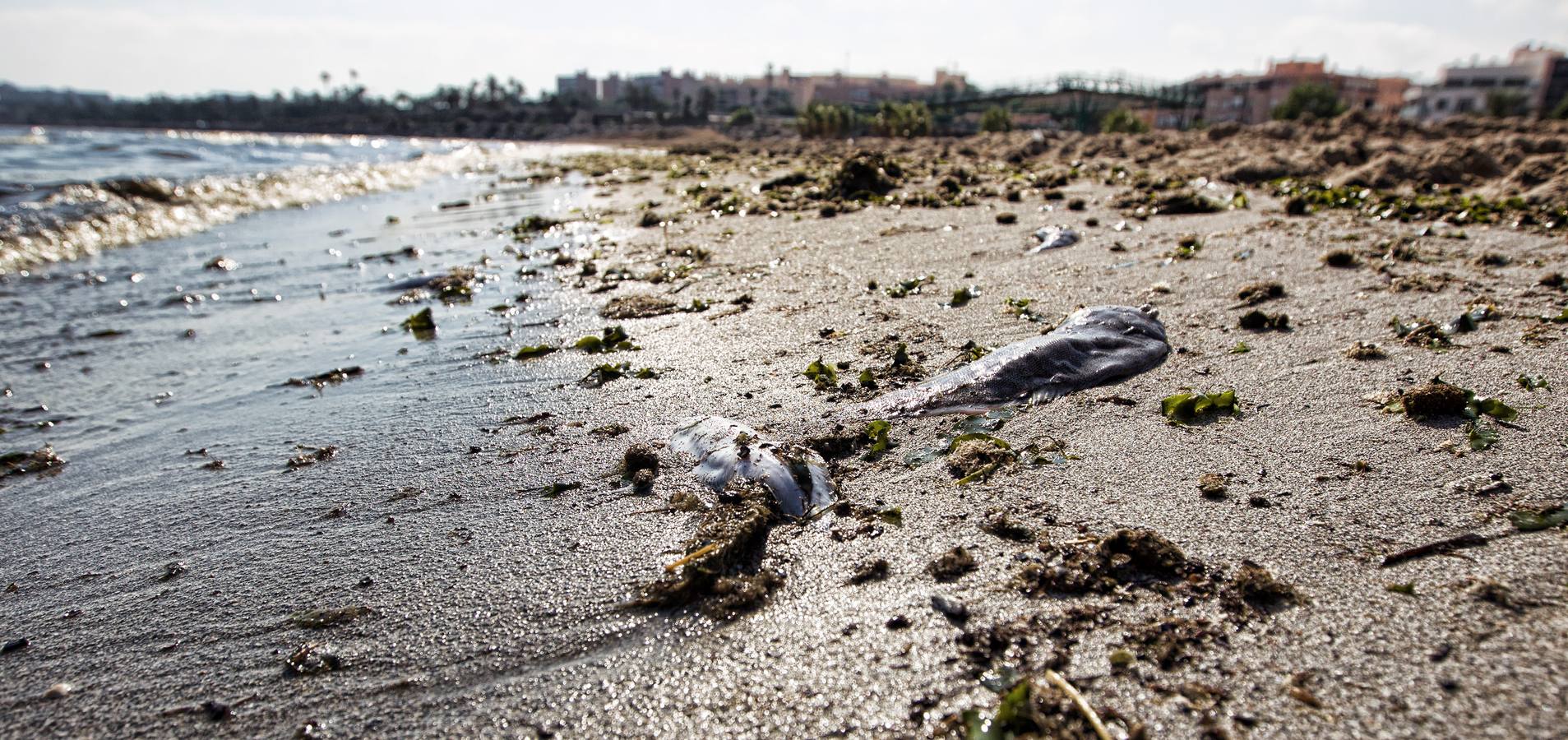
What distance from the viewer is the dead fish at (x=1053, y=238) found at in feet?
19.1

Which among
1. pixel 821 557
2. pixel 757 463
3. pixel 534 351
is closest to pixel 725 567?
pixel 821 557

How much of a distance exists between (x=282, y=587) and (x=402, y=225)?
9644 mm

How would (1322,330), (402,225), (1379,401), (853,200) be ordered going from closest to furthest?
(1379,401), (1322,330), (853,200), (402,225)

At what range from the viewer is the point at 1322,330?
3.74 m

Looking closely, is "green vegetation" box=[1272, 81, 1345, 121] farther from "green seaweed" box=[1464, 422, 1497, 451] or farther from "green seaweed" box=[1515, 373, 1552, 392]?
"green seaweed" box=[1464, 422, 1497, 451]

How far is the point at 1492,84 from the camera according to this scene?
3034 inches

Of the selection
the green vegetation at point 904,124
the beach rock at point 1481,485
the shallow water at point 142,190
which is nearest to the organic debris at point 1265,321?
the beach rock at point 1481,485

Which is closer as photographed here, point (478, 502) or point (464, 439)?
point (478, 502)

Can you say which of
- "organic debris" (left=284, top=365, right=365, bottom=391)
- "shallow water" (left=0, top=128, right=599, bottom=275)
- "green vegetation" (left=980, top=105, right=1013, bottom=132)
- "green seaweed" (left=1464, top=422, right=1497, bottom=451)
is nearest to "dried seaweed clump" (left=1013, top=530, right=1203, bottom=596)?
"green seaweed" (left=1464, top=422, right=1497, bottom=451)

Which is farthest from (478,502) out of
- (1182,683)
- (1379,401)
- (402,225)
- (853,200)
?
(402,225)

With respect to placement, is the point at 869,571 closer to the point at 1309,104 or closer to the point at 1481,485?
the point at 1481,485

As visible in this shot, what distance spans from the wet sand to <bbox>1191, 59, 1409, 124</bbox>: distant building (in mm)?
76931

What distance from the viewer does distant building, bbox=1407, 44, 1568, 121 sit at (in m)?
72.7

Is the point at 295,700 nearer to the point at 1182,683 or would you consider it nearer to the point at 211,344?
the point at 1182,683
